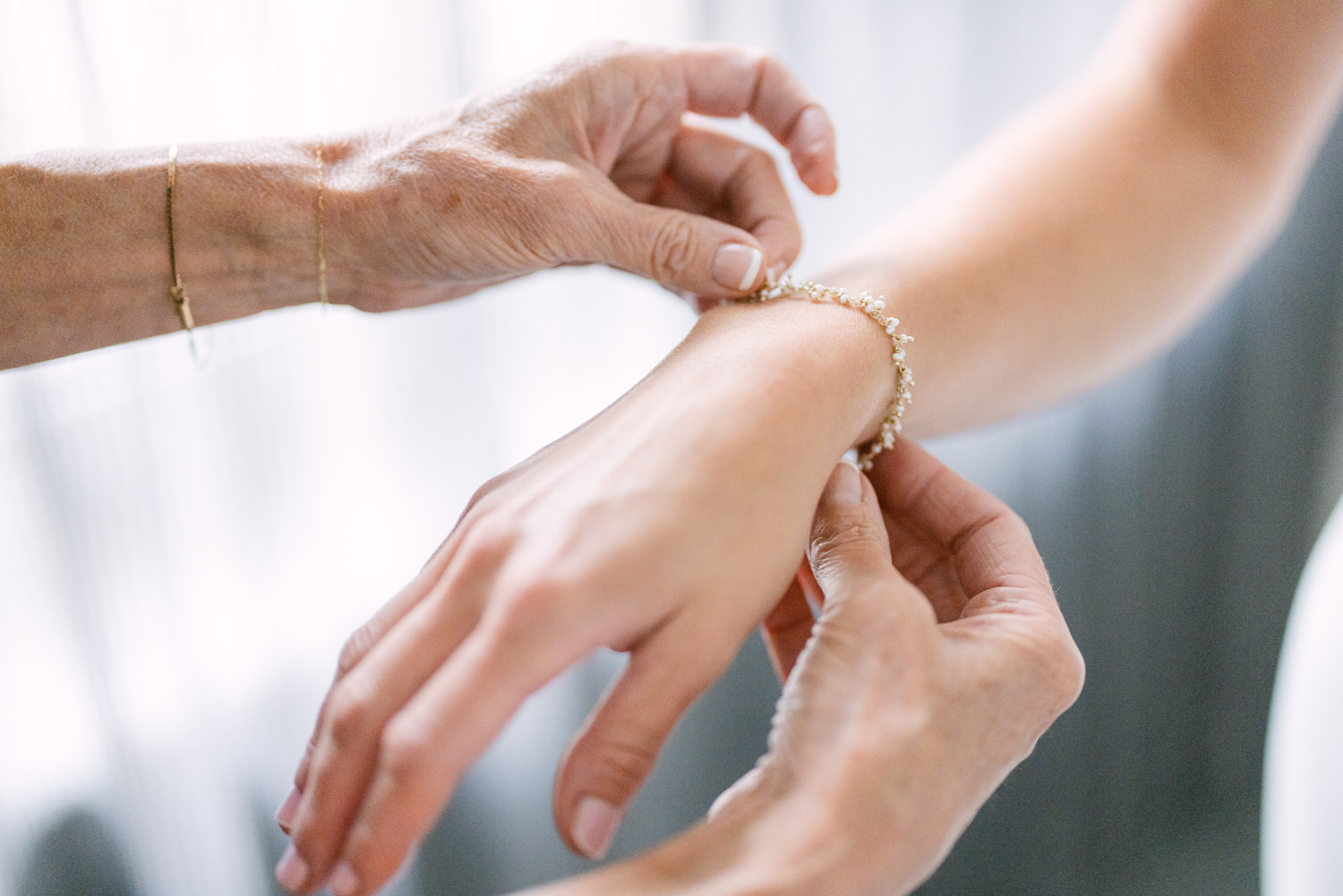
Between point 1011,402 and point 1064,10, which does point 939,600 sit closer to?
point 1011,402

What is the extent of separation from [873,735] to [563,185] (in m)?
0.56

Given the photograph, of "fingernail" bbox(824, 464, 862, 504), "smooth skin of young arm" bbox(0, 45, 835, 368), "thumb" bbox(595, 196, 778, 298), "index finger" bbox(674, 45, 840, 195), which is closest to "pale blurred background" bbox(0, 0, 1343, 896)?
"smooth skin of young arm" bbox(0, 45, 835, 368)

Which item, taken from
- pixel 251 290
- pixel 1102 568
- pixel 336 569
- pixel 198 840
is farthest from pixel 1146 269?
pixel 198 840

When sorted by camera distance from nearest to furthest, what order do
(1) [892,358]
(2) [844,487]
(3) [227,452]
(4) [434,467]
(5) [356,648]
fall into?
1. (5) [356,648]
2. (2) [844,487]
3. (1) [892,358]
4. (3) [227,452]
5. (4) [434,467]

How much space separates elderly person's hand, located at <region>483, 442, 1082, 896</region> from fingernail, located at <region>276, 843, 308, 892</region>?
0.15 metres

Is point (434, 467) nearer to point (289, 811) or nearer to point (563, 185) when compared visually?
point (563, 185)

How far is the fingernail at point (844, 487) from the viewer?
68 centimetres

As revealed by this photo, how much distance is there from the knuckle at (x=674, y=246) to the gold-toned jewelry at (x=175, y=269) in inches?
18.3

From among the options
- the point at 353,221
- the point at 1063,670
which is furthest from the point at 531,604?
the point at 353,221

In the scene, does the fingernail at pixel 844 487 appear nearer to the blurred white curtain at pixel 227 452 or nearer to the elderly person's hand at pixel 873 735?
the elderly person's hand at pixel 873 735

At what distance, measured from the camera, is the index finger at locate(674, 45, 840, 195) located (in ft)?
3.17

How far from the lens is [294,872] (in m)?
0.53

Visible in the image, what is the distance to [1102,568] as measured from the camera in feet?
5.80

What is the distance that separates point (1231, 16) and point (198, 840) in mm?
1657
